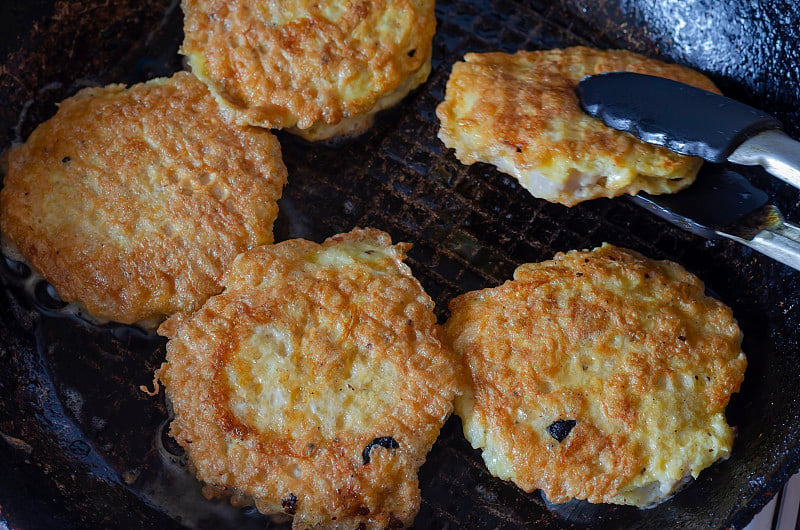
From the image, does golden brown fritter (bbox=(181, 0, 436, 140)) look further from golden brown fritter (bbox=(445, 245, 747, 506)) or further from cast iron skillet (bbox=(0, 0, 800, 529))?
golden brown fritter (bbox=(445, 245, 747, 506))

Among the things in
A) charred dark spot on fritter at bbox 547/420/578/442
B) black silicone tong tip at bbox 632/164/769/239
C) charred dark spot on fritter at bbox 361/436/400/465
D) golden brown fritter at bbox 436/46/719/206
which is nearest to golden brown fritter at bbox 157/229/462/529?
charred dark spot on fritter at bbox 361/436/400/465

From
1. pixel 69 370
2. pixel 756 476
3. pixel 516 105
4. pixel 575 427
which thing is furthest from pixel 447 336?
pixel 69 370

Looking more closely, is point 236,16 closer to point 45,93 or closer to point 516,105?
point 45,93

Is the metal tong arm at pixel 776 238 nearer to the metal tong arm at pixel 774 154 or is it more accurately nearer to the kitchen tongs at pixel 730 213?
the kitchen tongs at pixel 730 213


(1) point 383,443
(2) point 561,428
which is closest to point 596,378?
(2) point 561,428

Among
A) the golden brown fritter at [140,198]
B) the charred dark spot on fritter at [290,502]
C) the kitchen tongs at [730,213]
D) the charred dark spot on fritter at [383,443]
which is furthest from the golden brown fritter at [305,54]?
the charred dark spot on fritter at [290,502]
